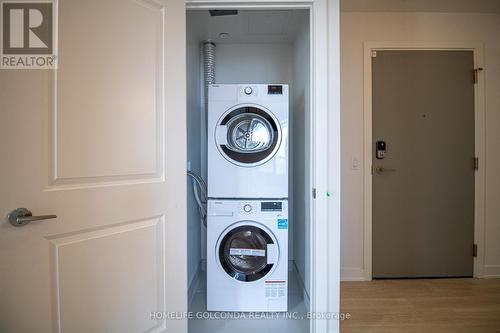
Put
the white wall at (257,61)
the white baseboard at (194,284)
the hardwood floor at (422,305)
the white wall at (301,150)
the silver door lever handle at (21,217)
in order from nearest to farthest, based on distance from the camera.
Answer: the silver door lever handle at (21,217) → the hardwood floor at (422,305) → the white wall at (301,150) → the white baseboard at (194,284) → the white wall at (257,61)

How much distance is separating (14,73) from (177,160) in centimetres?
73

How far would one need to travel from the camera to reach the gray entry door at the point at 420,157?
2.19 meters

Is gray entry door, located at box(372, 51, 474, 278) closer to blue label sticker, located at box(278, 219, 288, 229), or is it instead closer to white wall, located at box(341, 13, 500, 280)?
white wall, located at box(341, 13, 500, 280)

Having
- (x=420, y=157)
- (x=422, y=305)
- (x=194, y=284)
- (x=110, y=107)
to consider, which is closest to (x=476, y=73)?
(x=420, y=157)

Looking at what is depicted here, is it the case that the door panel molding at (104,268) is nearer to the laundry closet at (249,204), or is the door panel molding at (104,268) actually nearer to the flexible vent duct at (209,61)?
the laundry closet at (249,204)

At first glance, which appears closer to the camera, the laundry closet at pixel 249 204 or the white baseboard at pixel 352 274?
the laundry closet at pixel 249 204

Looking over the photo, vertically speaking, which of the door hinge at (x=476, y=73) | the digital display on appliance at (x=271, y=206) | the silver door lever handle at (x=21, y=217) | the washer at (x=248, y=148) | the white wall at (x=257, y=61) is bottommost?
the digital display on appliance at (x=271, y=206)

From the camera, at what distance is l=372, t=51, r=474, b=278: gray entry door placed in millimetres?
2189

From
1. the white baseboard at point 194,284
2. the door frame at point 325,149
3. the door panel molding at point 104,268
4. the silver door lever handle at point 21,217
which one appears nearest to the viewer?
the silver door lever handle at point 21,217

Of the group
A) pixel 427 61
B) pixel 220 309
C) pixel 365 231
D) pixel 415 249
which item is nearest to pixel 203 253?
pixel 220 309

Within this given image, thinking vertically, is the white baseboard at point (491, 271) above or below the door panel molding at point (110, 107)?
below

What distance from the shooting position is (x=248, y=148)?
1729 mm

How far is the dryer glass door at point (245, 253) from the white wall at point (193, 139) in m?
0.40

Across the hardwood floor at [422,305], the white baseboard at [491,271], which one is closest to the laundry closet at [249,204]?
the hardwood floor at [422,305]
